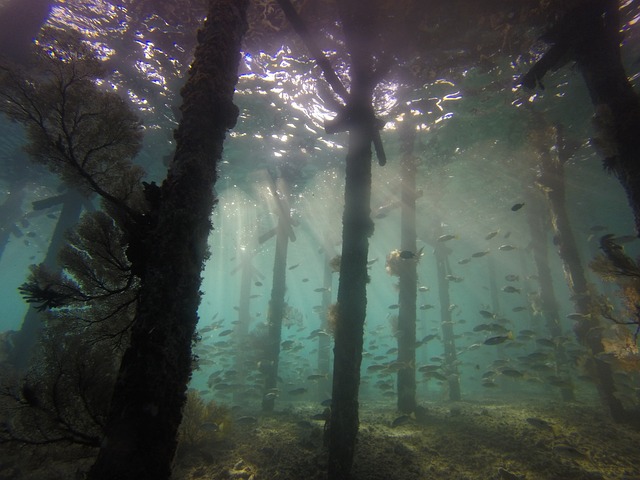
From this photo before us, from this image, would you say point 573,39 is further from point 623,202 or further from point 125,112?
point 623,202

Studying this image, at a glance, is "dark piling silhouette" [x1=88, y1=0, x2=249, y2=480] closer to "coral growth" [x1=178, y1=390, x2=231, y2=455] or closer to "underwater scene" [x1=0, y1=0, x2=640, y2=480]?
"underwater scene" [x1=0, y1=0, x2=640, y2=480]

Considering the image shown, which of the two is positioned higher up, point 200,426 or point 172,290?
point 172,290

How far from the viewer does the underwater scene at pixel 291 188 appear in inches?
130

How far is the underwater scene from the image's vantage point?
10.8ft

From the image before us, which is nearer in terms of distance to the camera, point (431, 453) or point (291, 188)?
point (431, 453)

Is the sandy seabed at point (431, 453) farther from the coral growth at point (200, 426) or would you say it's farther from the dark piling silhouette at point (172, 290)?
the dark piling silhouette at point (172, 290)

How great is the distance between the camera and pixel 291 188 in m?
22.4

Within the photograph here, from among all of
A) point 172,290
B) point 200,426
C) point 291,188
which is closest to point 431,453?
point 200,426

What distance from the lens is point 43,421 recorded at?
3.57 m

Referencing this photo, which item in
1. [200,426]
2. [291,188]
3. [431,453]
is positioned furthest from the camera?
[291,188]

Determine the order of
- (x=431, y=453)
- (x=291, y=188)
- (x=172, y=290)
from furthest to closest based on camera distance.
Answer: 1. (x=291, y=188)
2. (x=431, y=453)
3. (x=172, y=290)

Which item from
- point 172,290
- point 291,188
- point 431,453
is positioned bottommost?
point 431,453

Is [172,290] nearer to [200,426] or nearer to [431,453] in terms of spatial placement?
[200,426]

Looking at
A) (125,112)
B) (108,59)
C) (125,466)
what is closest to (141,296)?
(125,466)
